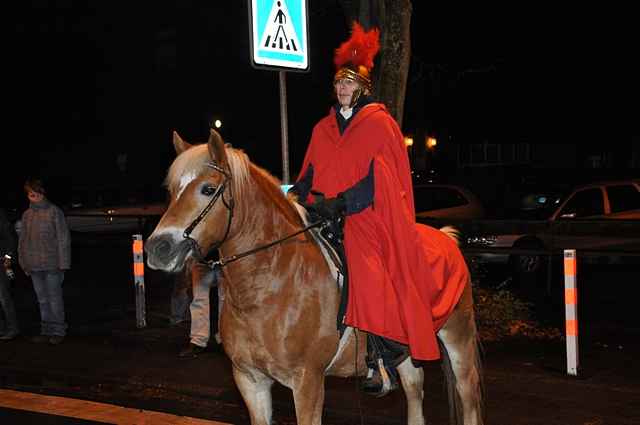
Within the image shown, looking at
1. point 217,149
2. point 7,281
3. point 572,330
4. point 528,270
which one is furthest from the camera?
point 528,270

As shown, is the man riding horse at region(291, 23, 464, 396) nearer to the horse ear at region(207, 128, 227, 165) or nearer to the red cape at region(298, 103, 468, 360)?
the red cape at region(298, 103, 468, 360)

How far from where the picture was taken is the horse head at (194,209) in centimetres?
418

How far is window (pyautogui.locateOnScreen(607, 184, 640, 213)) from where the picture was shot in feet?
53.6

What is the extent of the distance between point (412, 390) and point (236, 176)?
224 cm

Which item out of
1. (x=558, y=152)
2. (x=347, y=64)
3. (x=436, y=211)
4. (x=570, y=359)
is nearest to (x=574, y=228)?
(x=436, y=211)

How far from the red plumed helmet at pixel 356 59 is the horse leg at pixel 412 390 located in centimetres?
206

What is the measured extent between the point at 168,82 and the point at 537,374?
45.8 meters

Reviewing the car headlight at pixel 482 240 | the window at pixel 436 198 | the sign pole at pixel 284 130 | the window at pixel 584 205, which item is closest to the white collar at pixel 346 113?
the sign pole at pixel 284 130

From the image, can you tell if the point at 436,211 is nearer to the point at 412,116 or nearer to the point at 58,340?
the point at 58,340

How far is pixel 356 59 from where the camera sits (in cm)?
504

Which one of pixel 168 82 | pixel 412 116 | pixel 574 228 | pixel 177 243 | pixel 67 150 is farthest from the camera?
pixel 168 82

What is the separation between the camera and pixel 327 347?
480 centimetres

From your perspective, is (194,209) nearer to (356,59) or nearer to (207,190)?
(207,190)

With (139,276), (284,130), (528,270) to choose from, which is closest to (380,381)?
(284,130)
